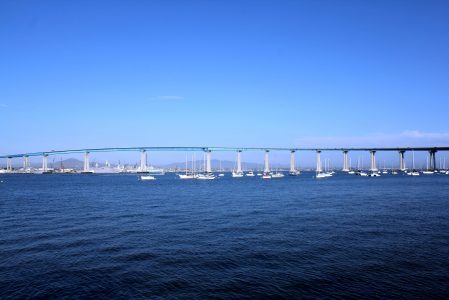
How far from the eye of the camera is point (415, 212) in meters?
36.4

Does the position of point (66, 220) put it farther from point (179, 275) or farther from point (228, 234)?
point (179, 275)

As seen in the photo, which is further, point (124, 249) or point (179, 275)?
point (124, 249)

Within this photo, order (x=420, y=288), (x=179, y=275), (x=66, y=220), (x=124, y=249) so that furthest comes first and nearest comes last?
1. (x=66, y=220)
2. (x=124, y=249)
3. (x=179, y=275)
4. (x=420, y=288)

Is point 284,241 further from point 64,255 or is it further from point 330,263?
point 64,255

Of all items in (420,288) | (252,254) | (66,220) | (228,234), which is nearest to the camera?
(420,288)

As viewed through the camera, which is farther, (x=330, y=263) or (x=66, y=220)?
(x=66, y=220)

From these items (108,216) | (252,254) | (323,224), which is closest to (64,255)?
(252,254)

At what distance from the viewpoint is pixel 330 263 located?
18.1 metres

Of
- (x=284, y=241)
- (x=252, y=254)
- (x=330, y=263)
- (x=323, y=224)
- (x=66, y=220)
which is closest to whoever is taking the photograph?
(x=330, y=263)

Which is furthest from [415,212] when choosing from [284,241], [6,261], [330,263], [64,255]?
[6,261]

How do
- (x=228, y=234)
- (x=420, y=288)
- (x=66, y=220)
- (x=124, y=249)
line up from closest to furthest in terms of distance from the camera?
(x=420, y=288) < (x=124, y=249) < (x=228, y=234) < (x=66, y=220)

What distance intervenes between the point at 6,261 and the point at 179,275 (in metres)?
9.85

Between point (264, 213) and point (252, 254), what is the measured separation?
58.6 ft

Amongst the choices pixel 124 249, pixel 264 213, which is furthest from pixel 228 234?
pixel 264 213
